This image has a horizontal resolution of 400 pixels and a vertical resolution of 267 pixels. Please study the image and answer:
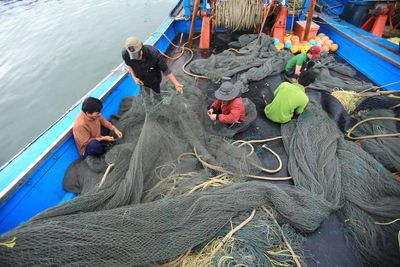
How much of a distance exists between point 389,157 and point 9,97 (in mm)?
10391

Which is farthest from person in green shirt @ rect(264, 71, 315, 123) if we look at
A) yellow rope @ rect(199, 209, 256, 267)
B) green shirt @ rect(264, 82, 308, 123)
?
yellow rope @ rect(199, 209, 256, 267)

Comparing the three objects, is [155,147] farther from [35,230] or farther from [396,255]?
[396,255]

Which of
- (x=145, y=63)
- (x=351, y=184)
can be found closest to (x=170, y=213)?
(x=351, y=184)

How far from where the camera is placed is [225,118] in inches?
138

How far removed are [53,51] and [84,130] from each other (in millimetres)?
9310

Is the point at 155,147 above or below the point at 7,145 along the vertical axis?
above

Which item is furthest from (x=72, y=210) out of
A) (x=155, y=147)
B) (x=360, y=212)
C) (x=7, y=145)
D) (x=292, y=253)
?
(x=7, y=145)

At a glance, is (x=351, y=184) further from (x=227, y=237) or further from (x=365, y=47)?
(x=365, y=47)

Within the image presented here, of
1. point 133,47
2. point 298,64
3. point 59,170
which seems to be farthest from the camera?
point 298,64

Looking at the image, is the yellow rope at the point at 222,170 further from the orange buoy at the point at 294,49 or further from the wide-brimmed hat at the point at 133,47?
the orange buoy at the point at 294,49

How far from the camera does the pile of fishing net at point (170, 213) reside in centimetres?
181

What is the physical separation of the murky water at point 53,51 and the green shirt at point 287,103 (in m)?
6.28

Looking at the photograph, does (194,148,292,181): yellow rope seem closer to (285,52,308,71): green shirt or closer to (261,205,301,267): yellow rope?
(261,205,301,267): yellow rope

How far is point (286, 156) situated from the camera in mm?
3436
